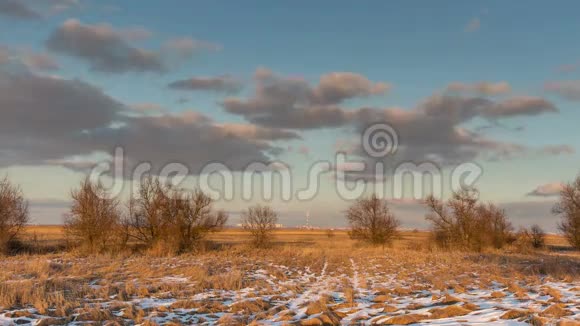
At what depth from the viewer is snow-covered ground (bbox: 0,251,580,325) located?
1061 cm

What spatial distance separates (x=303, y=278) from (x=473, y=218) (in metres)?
31.5

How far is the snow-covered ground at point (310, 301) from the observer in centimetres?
1061

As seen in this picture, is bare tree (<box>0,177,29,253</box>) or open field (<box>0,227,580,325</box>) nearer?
open field (<box>0,227,580,325</box>)

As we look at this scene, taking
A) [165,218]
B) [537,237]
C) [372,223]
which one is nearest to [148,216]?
[165,218]

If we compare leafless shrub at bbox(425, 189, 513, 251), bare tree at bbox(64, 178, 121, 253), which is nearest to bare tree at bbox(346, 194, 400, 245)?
leafless shrub at bbox(425, 189, 513, 251)

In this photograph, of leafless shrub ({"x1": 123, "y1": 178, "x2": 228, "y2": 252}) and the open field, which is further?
leafless shrub ({"x1": 123, "y1": 178, "x2": 228, "y2": 252})

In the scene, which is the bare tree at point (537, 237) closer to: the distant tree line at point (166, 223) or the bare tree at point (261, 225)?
the distant tree line at point (166, 223)

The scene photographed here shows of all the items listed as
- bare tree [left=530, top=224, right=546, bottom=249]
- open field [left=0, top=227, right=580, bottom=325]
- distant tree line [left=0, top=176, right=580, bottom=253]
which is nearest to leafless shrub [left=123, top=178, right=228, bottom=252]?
distant tree line [left=0, top=176, right=580, bottom=253]

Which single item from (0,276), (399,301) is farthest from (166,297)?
(0,276)

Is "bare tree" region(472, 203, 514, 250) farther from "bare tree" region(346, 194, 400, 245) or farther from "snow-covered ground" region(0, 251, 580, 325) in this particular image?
Result: "snow-covered ground" region(0, 251, 580, 325)

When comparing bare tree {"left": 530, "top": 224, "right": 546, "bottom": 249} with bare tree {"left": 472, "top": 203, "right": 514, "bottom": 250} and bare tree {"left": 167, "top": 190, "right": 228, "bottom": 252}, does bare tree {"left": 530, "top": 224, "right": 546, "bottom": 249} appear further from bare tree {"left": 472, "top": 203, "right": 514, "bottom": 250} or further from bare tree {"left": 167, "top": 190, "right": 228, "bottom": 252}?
bare tree {"left": 167, "top": 190, "right": 228, "bottom": 252}

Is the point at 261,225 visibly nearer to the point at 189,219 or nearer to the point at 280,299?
the point at 189,219

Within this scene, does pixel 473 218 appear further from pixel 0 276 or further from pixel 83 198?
pixel 0 276

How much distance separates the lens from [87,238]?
35.8 meters
